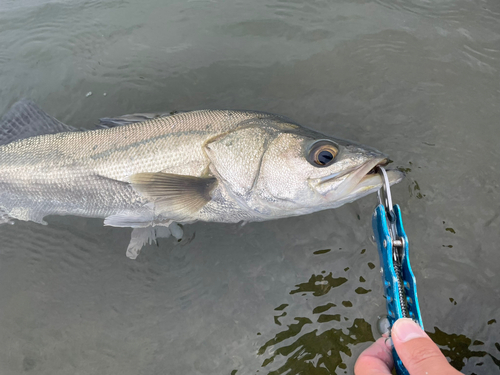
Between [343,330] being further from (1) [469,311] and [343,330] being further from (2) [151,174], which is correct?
(2) [151,174]

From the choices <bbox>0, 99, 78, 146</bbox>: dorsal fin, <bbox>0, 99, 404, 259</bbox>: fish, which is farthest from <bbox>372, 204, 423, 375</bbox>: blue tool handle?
<bbox>0, 99, 78, 146</bbox>: dorsal fin

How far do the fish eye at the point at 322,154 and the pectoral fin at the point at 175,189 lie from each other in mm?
817

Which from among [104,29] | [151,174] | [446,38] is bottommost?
[151,174]

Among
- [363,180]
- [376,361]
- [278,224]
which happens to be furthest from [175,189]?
[376,361]

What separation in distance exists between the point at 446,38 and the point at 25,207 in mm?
4965

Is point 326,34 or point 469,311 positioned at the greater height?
point 326,34

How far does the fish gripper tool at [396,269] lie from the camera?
5.63 ft

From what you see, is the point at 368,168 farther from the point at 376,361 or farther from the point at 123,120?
the point at 123,120

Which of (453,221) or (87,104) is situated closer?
(453,221)

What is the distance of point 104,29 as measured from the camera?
433 cm

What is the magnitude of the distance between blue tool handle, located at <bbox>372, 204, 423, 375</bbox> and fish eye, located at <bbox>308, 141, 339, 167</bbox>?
54 cm

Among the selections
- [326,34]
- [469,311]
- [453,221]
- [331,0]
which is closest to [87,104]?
[326,34]

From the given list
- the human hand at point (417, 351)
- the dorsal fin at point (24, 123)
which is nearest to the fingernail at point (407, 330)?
the human hand at point (417, 351)

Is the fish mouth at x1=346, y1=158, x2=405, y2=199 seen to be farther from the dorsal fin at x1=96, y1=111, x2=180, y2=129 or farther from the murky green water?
the dorsal fin at x1=96, y1=111, x2=180, y2=129
